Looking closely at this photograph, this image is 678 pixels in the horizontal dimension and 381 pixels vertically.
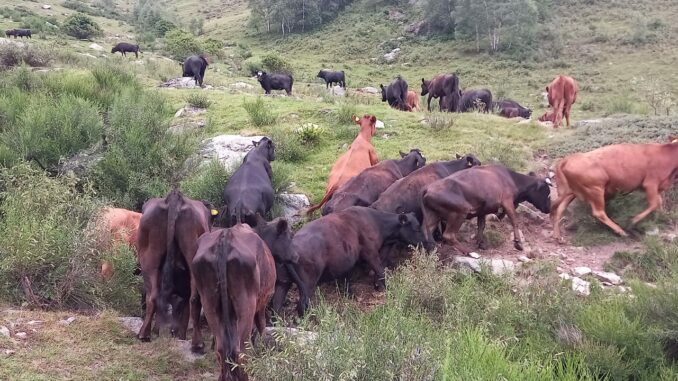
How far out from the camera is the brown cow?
21.5 feet

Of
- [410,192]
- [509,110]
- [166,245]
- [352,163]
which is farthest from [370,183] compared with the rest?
[509,110]

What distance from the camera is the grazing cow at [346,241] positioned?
657 centimetres

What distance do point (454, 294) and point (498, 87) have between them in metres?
29.1

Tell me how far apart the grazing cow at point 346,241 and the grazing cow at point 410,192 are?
553mm

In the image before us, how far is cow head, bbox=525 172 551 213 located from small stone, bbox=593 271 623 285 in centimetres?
171

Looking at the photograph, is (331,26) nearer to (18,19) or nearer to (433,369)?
(18,19)

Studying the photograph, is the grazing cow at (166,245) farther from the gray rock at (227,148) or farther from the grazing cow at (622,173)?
the grazing cow at (622,173)

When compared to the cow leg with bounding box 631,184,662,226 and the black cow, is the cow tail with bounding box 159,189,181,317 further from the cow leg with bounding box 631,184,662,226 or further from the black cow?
the black cow

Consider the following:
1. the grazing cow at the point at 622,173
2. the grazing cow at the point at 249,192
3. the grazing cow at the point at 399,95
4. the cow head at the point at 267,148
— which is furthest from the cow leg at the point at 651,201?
the grazing cow at the point at 399,95

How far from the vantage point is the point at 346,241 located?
277 inches

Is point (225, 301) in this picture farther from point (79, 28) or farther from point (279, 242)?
point (79, 28)

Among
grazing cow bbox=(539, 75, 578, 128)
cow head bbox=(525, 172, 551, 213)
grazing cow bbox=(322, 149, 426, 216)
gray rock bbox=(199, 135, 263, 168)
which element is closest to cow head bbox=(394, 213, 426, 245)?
grazing cow bbox=(322, 149, 426, 216)

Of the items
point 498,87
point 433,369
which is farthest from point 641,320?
point 498,87

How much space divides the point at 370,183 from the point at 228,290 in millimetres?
4452
